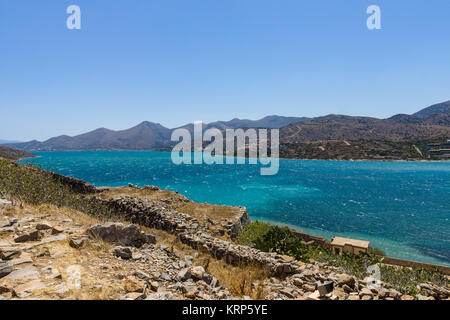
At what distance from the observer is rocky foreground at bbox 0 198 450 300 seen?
4.91 m

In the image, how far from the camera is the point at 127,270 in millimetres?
6172

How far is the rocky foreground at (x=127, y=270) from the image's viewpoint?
491cm

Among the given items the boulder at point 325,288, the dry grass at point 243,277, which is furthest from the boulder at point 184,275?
the boulder at point 325,288

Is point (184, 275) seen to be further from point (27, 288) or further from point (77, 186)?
point (77, 186)

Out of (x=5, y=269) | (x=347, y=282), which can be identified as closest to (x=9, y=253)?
(x=5, y=269)

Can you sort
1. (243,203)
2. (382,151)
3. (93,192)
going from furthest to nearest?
(382,151)
(243,203)
(93,192)

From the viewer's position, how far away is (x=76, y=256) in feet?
Result: 20.2

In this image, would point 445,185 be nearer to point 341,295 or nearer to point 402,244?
point 402,244

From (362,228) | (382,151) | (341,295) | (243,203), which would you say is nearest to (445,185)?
(362,228)

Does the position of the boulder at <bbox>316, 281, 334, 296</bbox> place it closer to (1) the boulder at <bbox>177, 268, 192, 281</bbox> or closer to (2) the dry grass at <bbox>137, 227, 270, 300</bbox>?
(2) the dry grass at <bbox>137, 227, 270, 300</bbox>

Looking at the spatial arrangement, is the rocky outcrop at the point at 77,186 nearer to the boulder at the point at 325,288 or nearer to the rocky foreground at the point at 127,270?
the rocky foreground at the point at 127,270

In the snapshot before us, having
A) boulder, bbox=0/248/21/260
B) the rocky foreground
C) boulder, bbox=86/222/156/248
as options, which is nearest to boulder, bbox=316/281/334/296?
the rocky foreground
